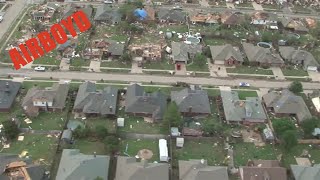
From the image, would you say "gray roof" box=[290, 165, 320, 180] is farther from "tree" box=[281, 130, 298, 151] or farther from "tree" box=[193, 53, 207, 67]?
"tree" box=[193, 53, 207, 67]

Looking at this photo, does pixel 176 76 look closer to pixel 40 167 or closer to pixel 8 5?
pixel 40 167

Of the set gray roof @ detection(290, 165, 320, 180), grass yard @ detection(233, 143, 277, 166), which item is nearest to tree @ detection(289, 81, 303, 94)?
grass yard @ detection(233, 143, 277, 166)

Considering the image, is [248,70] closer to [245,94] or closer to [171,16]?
[245,94]

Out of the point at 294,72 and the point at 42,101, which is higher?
the point at 42,101

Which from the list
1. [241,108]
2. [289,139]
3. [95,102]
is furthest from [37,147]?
[289,139]

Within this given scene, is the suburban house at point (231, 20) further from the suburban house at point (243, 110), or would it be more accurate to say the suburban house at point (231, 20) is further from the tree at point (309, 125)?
the tree at point (309, 125)

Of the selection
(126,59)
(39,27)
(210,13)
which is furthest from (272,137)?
(39,27)
